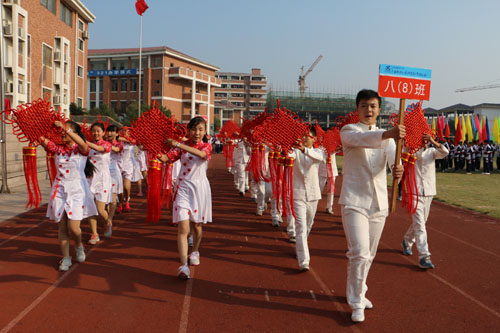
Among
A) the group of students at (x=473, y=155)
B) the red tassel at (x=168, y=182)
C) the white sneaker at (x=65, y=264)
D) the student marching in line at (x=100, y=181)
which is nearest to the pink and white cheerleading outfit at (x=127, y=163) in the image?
the student marching in line at (x=100, y=181)

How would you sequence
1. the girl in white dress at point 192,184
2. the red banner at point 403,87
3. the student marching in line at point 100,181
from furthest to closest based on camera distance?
the student marching in line at point 100,181 < the girl in white dress at point 192,184 < the red banner at point 403,87

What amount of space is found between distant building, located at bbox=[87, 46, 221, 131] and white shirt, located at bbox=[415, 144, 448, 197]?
49618 millimetres

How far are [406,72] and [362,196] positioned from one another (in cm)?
132

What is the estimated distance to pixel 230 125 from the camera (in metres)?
14.7

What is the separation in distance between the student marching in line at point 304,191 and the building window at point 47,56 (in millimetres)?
25361

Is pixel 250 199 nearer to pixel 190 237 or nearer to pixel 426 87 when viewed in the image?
pixel 190 237

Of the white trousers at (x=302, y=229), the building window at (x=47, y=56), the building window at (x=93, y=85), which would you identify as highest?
the building window at (x=93, y=85)

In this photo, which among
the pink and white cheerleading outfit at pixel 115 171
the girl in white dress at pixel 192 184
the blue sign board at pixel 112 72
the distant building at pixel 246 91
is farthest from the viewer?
the distant building at pixel 246 91

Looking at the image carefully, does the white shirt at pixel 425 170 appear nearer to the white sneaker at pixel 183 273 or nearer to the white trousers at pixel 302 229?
the white trousers at pixel 302 229

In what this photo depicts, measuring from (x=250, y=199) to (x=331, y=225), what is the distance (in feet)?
11.6

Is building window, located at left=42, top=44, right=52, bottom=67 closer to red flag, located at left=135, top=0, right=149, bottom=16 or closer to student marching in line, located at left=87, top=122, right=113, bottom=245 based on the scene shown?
red flag, located at left=135, top=0, right=149, bottom=16

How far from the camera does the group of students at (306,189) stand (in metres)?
3.62

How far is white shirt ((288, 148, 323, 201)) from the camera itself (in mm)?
5273

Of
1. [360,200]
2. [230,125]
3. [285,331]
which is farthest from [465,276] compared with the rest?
[230,125]
